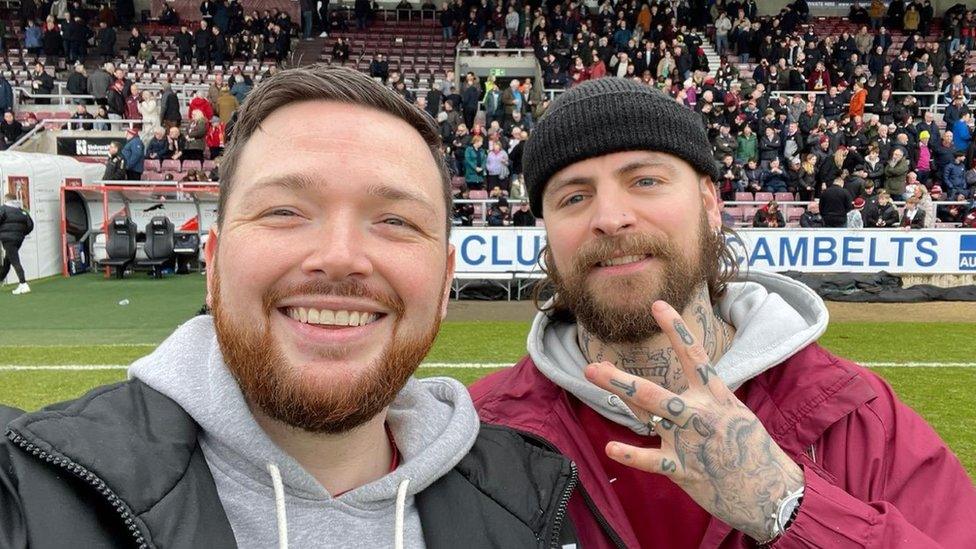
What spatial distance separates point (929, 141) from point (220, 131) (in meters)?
17.1

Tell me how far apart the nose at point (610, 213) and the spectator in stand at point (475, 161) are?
14326 millimetres

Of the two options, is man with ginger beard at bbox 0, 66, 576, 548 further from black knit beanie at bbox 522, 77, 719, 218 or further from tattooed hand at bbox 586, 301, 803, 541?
black knit beanie at bbox 522, 77, 719, 218

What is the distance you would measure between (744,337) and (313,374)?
1.26 meters

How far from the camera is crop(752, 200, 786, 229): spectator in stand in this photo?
13477mm

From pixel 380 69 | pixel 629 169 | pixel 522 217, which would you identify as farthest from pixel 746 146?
pixel 629 169

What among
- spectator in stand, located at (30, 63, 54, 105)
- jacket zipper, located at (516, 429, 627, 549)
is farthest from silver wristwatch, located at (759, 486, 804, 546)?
spectator in stand, located at (30, 63, 54, 105)

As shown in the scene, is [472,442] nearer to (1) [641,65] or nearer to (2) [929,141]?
(2) [929,141]

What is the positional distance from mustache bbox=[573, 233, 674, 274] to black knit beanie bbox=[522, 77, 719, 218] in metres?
0.27

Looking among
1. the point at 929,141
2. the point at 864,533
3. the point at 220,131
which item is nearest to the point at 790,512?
the point at 864,533

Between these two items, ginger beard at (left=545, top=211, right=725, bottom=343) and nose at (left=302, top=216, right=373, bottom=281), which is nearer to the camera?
nose at (left=302, top=216, right=373, bottom=281)

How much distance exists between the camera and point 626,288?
2004mm

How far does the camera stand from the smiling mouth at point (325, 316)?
1.44m

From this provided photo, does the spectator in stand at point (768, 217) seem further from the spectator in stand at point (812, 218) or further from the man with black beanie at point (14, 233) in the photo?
the man with black beanie at point (14, 233)

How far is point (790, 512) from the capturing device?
4.91 feet
